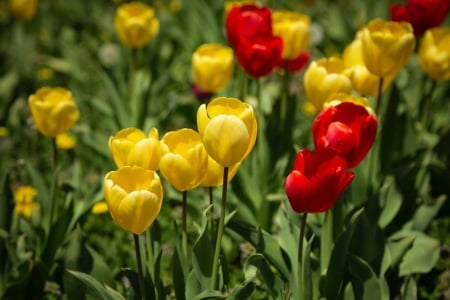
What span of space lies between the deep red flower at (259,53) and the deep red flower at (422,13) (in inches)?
20.0

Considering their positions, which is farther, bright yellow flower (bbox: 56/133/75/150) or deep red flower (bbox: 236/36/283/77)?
bright yellow flower (bbox: 56/133/75/150)

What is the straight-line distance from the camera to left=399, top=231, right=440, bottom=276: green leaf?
2.41 metres

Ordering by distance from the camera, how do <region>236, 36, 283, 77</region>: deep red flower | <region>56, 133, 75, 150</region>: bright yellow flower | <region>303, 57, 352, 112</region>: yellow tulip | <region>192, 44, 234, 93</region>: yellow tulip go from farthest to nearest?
<region>56, 133, 75, 150</region>: bright yellow flower < <region>192, 44, 234, 93</region>: yellow tulip < <region>236, 36, 283, 77</region>: deep red flower < <region>303, 57, 352, 112</region>: yellow tulip

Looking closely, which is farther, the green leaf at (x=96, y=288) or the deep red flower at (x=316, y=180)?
the green leaf at (x=96, y=288)

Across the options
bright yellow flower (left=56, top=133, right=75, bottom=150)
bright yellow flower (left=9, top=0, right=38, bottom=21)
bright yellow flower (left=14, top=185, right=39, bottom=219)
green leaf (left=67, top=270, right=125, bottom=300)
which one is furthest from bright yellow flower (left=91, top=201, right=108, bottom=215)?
bright yellow flower (left=9, top=0, right=38, bottom=21)

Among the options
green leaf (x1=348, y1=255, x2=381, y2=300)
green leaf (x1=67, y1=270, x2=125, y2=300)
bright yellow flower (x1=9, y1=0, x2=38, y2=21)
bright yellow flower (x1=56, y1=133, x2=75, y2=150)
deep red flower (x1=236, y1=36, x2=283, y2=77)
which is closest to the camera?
green leaf (x1=67, y1=270, x2=125, y2=300)

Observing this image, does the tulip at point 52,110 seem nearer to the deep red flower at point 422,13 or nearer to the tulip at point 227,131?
the tulip at point 227,131

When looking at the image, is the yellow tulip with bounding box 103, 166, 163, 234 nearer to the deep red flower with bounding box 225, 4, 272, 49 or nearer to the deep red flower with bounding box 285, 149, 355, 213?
the deep red flower with bounding box 285, 149, 355, 213

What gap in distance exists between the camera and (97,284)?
6.24 ft

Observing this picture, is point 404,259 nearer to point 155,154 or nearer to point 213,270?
point 213,270

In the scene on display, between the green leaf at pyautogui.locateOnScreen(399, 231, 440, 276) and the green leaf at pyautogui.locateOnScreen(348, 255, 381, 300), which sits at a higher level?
the green leaf at pyautogui.locateOnScreen(348, 255, 381, 300)

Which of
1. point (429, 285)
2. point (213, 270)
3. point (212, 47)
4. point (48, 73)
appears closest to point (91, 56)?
point (48, 73)

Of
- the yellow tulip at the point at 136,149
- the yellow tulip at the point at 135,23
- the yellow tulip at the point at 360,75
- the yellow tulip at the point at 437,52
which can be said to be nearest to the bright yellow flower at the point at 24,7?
the yellow tulip at the point at 135,23

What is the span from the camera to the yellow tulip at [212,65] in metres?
2.73
